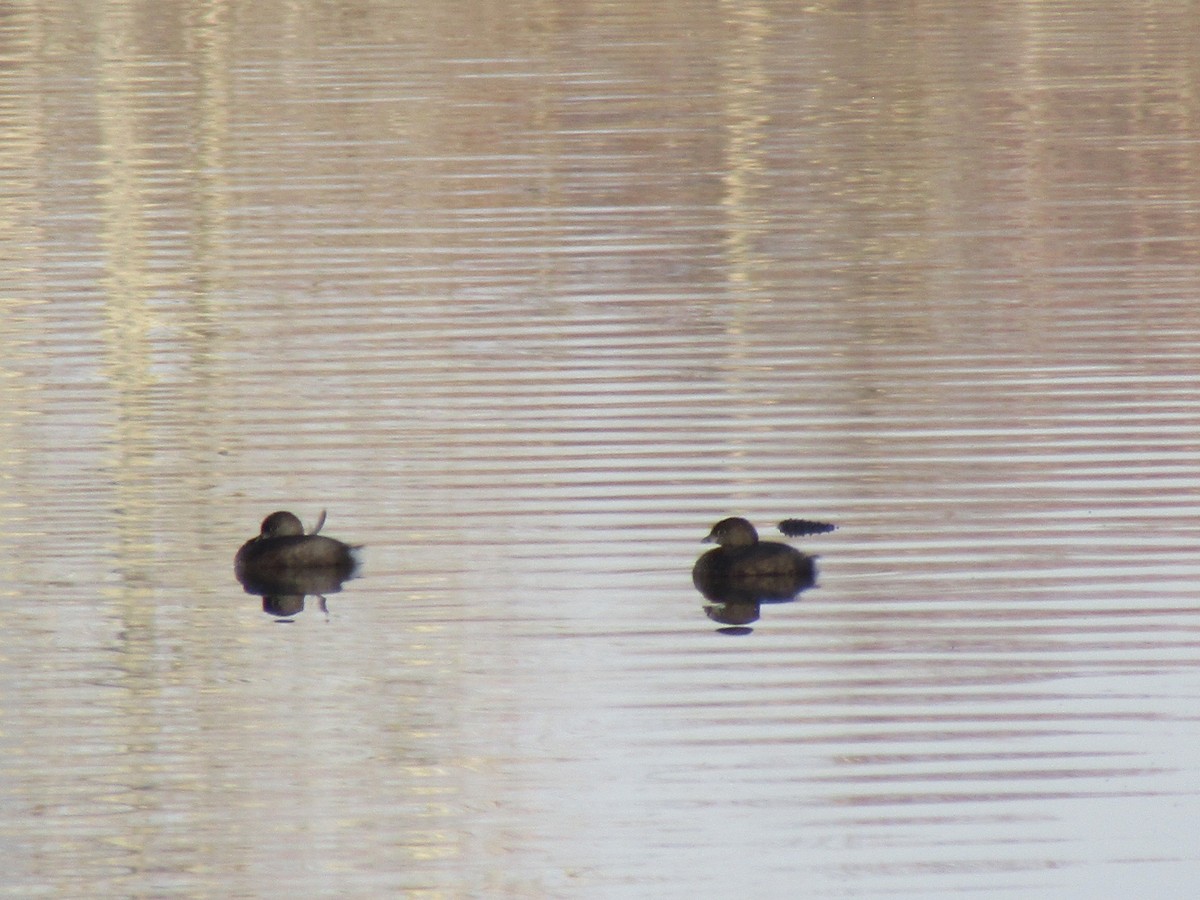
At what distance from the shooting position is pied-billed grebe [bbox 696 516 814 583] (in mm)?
11289

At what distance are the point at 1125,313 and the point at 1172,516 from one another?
521 centimetres

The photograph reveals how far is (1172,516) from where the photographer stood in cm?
1218

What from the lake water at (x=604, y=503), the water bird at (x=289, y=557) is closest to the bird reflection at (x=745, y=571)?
the lake water at (x=604, y=503)

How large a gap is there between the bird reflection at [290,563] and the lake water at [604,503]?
0.20m

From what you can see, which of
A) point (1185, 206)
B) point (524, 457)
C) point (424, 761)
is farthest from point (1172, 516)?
point (1185, 206)

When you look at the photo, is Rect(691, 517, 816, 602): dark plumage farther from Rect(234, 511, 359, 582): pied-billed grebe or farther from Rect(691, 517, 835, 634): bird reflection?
Rect(234, 511, 359, 582): pied-billed grebe

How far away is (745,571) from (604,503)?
5.11 feet

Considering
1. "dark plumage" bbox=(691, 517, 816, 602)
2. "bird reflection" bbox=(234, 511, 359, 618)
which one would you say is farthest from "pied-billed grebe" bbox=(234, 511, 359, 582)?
"dark plumage" bbox=(691, 517, 816, 602)

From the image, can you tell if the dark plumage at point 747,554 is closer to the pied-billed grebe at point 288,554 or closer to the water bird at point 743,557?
the water bird at point 743,557

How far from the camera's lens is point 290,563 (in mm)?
11758

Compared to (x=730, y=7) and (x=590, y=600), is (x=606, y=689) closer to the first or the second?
(x=590, y=600)

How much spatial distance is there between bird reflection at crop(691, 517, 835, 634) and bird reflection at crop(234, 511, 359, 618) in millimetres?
1670

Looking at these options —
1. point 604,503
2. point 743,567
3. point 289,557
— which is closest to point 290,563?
point 289,557

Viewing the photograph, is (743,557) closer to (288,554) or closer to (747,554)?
(747,554)
